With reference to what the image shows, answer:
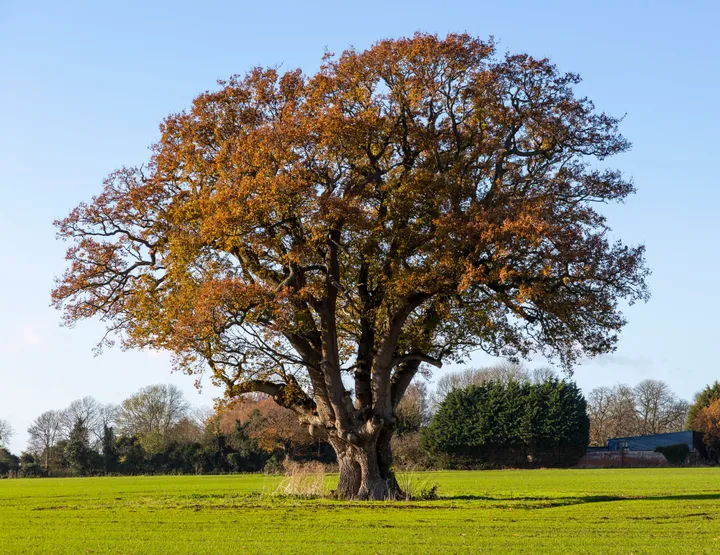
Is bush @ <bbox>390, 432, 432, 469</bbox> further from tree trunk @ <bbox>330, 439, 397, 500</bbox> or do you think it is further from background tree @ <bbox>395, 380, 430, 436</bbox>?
tree trunk @ <bbox>330, 439, 397, 500</bbox>

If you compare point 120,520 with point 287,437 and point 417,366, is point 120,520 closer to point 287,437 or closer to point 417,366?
point 417,366

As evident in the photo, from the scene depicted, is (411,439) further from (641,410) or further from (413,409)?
(641,410)

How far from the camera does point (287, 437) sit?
63.5 m

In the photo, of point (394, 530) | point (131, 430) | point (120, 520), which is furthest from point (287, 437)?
point (394, 530)

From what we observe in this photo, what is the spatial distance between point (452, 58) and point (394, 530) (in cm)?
1507

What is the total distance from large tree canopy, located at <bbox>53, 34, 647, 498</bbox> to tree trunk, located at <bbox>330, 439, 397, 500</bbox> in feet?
0.23

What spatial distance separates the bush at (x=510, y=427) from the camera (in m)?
68.4

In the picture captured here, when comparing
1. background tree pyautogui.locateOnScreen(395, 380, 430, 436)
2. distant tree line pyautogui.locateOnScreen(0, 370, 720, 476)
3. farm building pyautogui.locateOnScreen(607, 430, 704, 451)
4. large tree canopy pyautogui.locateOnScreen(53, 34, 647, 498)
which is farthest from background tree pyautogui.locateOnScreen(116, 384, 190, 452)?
large tree canopy pyautogui.locateOnScreen(53, 34, 647, 498)

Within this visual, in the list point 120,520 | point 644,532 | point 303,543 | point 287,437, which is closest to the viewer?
point 303,543

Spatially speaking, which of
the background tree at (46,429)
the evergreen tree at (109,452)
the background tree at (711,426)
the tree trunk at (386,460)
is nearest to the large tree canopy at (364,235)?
the tree trunk at (386,460)

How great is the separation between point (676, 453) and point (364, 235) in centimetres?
6133

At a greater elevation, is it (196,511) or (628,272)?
(628,272)

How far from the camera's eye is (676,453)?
77.2 meters

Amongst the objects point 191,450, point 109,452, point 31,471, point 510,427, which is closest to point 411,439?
point 510,427
